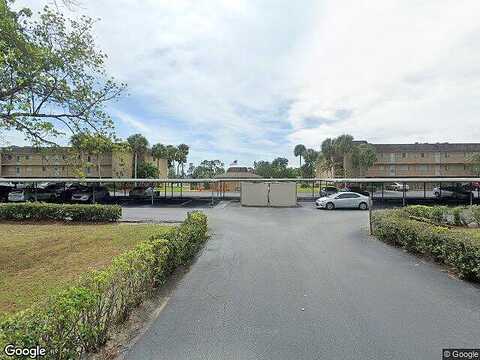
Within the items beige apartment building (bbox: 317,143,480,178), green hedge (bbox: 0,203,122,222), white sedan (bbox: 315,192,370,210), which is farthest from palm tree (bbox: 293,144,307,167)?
green hedge (bbox: 0,203,122,222)

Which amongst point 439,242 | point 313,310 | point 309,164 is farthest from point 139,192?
point 309,164

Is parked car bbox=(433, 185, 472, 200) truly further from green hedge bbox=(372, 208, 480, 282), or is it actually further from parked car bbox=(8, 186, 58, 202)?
parked car bbox=(8, 186, 58, 202)

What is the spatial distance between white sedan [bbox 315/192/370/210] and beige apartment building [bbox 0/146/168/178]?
15218 mm

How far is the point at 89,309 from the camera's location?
375 centimetres

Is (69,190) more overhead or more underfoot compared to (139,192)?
more overhead

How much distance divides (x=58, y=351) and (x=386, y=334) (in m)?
3.99

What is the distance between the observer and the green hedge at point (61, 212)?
57.5 ft

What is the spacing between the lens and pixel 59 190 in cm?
3206

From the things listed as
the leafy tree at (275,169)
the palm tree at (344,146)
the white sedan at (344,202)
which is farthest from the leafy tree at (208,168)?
the white sedan at (344,202)

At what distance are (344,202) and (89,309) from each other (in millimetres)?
24548

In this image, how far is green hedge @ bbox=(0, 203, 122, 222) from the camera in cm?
1753

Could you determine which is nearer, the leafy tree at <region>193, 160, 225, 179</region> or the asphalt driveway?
the asphalt driveway

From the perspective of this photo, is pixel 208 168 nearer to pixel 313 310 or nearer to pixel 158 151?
pixel 158 151

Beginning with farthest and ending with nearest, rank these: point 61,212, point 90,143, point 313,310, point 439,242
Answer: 1. point 61,212
2. point 90,143
3. point 439,242
4. point 313,310
